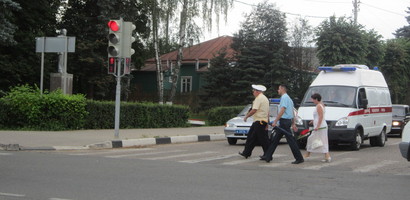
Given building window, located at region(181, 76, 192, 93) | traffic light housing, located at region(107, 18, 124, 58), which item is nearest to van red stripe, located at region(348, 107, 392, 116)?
traffic light housing, located at region(107, 18, 124, 58)

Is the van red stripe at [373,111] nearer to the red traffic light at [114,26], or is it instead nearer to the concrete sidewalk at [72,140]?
the concrete sidewalk at [72,140]

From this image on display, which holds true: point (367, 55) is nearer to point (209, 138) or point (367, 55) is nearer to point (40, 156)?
point (209, 138)

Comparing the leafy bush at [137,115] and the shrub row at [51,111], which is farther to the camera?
the leafy bush at [137,115]

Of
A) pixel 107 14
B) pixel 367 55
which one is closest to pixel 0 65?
pixel 107 14

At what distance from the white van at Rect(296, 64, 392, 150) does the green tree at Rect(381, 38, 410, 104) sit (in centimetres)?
2788

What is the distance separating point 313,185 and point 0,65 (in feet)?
88.7

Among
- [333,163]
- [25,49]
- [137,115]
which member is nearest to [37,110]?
[137,115]

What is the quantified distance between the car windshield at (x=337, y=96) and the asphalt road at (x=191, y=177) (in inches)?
117

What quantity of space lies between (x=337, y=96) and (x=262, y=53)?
25386 millimetres

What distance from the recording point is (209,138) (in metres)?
20.4

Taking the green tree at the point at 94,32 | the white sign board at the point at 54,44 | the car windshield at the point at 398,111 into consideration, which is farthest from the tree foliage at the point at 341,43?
the white sign board at the point at 54,44

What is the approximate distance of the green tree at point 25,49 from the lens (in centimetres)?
3284

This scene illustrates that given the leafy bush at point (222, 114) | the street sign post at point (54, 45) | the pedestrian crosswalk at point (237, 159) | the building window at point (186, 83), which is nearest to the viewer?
the pedestrian crosswalk at point (237, 159)

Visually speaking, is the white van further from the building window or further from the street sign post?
the building window
